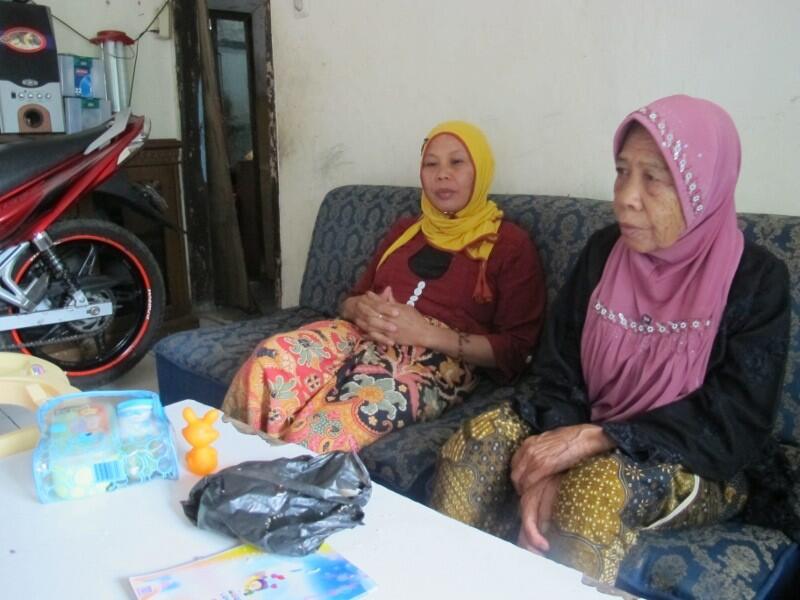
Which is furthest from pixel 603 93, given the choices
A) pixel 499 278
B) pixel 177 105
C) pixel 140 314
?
pixel 177 105

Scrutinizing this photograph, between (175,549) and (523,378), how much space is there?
104 centimetres

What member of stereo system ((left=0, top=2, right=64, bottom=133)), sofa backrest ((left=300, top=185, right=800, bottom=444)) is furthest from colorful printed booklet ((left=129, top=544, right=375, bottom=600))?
stereo system ((left=0, top=2, right=64, bottom=133))

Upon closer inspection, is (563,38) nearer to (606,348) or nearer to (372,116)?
(372,116)

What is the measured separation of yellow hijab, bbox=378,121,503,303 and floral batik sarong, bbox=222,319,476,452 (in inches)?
8.2

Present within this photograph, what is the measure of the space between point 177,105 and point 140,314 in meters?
1.19

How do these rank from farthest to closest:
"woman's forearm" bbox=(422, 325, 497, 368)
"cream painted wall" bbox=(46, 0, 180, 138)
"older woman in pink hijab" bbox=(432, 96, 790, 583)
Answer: "cream painted wall" bbox=(46, 0, 180, 138), "woman's forearm" bbox=(422, 325, 497, 368), "older woman in pink hijab" bbox=(432, 96, 790, 583)

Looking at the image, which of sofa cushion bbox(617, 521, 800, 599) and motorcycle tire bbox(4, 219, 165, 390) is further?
motorcycle tire bbox(4, 219, 165, 390)

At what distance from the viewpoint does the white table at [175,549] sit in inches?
30.8

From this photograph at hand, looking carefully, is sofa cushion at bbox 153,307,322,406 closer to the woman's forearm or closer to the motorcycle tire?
the woman's forearm

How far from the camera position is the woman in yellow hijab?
1487 mm

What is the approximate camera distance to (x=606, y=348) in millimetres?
1262

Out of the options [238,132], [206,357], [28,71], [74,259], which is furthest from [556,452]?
[238,132]

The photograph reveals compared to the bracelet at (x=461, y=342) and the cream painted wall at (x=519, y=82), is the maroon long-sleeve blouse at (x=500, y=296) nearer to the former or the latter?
the bracelet at (x=461, y=342)

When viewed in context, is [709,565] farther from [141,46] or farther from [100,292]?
[141,46]
